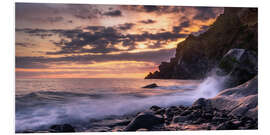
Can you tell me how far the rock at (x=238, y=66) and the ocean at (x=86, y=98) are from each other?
0.51 meters

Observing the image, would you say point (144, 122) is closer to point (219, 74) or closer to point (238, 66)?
point (219, 74)

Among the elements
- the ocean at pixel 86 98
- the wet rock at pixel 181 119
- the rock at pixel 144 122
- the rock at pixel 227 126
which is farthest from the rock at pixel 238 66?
the rock at pixel 144 122

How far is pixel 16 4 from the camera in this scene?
18.7 feet

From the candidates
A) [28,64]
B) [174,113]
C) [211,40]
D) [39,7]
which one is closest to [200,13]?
[211,40]

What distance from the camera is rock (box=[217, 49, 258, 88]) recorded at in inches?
283

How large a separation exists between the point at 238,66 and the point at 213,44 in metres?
1.12

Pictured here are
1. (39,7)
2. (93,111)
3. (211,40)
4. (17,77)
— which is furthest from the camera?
(211,40)

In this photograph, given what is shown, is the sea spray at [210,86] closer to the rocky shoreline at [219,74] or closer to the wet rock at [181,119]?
the rocky shoreline at [219,74]

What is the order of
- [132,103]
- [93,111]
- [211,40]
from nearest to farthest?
1. [93,111]
2. [132,103]
3. [211,40]

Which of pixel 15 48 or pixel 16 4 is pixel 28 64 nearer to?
pixel 15 48

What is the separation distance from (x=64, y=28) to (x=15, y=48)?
1.32m

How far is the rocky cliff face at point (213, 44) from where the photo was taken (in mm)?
6965

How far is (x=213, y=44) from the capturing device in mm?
7949

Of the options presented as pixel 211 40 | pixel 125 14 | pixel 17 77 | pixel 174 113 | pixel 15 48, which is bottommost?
pixel 174 113
